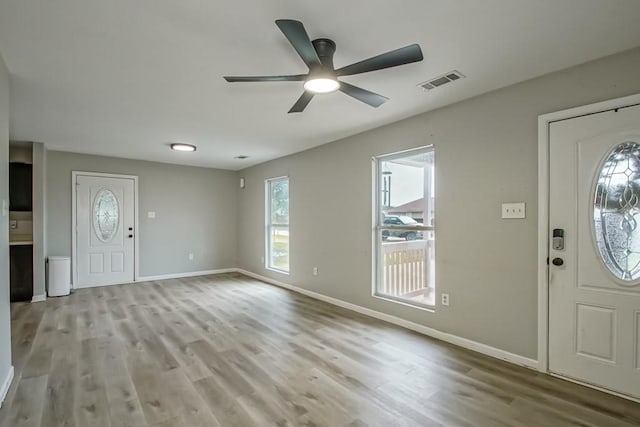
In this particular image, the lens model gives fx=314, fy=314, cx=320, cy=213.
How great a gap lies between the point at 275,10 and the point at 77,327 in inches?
157

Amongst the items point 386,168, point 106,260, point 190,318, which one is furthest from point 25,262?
point 386,168

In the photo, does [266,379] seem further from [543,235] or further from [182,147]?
[182,147]

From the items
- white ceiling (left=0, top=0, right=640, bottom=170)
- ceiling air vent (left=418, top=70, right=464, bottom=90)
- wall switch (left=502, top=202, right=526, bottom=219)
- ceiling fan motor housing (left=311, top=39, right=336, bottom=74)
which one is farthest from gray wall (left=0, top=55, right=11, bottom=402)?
wall switch (left=502, top=202, right=526, bottom=219)

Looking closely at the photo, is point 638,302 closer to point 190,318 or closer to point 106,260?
point 190,318

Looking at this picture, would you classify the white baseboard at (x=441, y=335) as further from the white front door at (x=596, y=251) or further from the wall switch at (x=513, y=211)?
the wall switch at (x=513, y=211)

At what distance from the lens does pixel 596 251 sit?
2324 mm

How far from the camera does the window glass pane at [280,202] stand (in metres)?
5.88

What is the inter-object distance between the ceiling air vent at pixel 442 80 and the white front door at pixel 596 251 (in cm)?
85

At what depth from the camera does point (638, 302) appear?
2148 millimetres

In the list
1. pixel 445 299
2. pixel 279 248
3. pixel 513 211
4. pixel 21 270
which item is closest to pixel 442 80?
pixel 513 211

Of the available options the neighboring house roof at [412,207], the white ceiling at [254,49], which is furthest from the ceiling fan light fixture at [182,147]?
the neighboring house roof at [412,207]

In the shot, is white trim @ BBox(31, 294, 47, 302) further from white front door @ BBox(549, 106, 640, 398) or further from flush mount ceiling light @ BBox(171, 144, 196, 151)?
white front door @ BBox(549, 106, 640, 398)

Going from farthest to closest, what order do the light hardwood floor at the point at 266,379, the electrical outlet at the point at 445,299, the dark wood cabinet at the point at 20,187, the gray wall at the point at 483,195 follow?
the dark wood cabinet at the point at 20,187, the electrical outlet at the point at 445,299, the gray wall at the point at 483,195, the light hardwood floor at the point at 266,379

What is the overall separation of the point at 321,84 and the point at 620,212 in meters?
2.31
